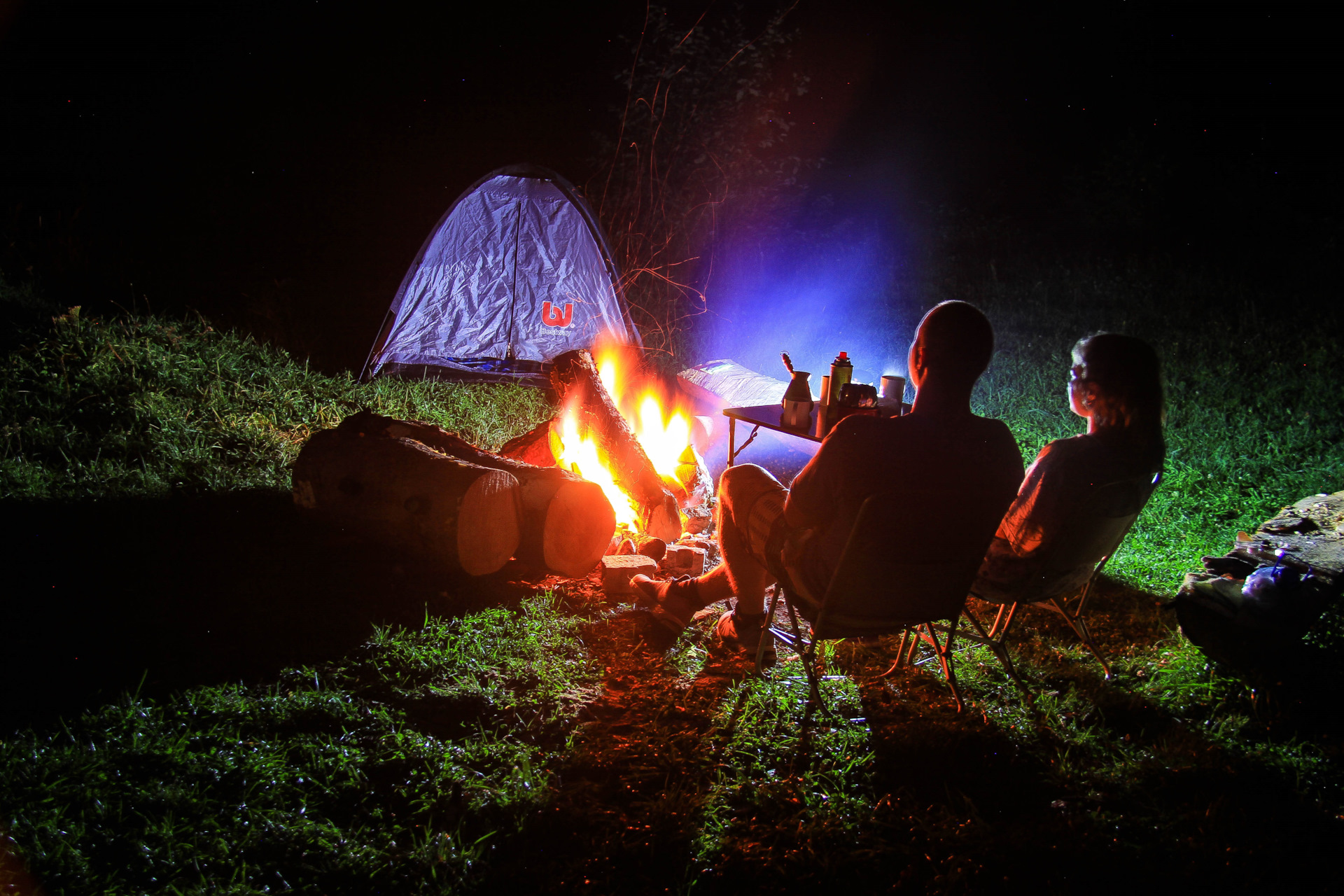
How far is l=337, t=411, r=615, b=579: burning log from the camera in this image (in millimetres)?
3934

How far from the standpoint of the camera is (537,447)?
16.7 ft

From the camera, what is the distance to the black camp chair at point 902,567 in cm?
226

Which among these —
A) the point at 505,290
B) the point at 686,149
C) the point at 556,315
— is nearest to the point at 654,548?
the point at 556,315

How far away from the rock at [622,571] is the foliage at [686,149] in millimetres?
6119

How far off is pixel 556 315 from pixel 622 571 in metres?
4.53

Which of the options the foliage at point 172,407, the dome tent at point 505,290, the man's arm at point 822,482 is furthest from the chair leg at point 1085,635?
the dome tent at point 505,290

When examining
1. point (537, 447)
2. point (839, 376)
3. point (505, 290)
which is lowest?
point (537, 447)

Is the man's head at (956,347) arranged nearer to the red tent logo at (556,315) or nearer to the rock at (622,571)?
the rock at (622,571)

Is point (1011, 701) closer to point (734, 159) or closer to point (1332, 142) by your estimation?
point (734, 159)

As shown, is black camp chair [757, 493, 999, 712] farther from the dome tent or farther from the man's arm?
the dome tent

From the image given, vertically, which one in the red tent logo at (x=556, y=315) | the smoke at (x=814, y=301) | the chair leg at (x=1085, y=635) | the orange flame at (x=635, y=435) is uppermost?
the smoke at (x=814, y=301)

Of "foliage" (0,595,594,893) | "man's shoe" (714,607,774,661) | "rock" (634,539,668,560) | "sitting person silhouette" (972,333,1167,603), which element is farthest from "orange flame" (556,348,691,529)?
"sitting person silhouette" (972,333,1167,603)

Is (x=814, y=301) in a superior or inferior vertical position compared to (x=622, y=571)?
superior

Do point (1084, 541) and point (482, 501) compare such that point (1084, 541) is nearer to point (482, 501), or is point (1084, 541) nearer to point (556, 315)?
point (482, 501)
